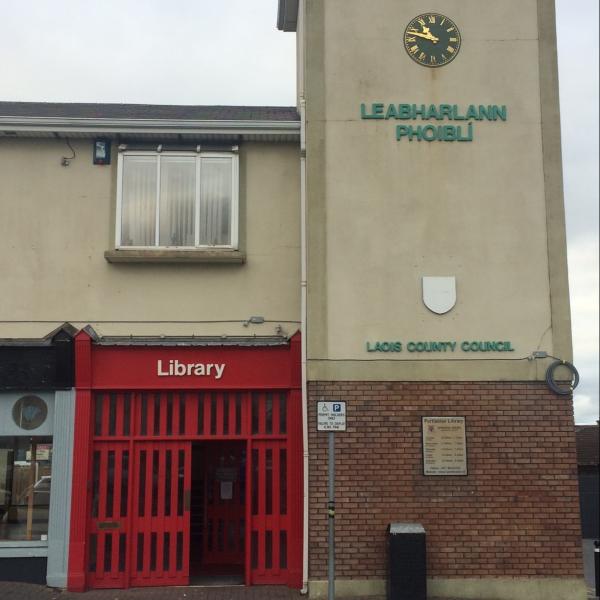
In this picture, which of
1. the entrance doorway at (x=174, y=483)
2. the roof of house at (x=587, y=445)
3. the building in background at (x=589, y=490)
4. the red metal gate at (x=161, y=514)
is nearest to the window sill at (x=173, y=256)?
the entrance doorway at (x=174, y=483)

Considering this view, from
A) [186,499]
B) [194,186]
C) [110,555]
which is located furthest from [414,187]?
[110,555]

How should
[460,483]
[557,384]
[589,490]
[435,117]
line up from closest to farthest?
[460,483]
[557,384]
[435,117]
[589,490]

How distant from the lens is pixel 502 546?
11.1 metres

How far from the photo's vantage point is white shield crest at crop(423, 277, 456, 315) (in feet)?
38.0

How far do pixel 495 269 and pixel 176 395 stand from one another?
16.6 ft

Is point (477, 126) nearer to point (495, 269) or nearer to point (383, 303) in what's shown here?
point (495, 269)

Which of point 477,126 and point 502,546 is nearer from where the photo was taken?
point 502,546

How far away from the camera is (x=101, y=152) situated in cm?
1253

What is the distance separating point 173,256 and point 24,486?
4.05 metres

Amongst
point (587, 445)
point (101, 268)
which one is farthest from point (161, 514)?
point (587, 445)

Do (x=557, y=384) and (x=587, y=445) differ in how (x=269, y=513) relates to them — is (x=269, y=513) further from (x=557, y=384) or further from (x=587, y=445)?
(x=587, y=445)

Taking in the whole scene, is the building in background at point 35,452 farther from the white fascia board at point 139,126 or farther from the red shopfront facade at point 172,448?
the white fascia board at point 139,126

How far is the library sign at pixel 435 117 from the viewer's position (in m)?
12.0

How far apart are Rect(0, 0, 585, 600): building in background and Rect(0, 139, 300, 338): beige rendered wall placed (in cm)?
3
